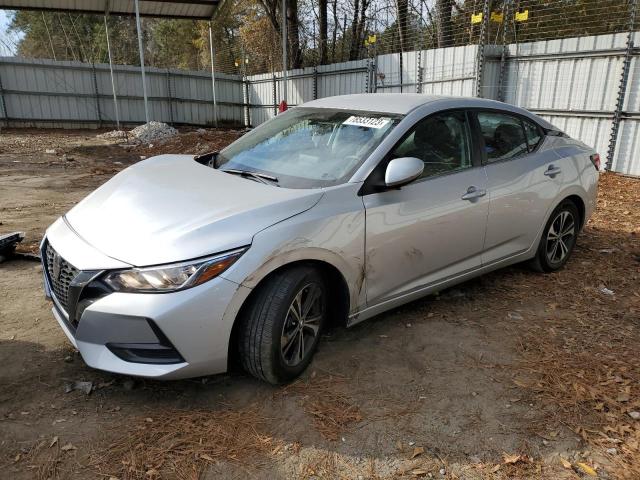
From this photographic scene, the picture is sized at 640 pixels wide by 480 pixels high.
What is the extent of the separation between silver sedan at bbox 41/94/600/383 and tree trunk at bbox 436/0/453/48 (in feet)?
33.4

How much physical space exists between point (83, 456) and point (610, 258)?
520 cm

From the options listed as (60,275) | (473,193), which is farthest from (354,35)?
(60,275)

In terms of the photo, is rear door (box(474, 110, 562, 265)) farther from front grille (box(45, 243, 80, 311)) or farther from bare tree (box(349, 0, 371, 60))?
bare tree (box(349, 0, 371, 60))

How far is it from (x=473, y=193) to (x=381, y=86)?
11.1 metres

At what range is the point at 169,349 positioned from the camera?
245 cm

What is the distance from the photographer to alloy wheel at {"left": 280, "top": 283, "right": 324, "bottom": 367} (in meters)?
2.81

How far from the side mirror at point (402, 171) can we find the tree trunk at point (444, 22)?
1164 centimetres

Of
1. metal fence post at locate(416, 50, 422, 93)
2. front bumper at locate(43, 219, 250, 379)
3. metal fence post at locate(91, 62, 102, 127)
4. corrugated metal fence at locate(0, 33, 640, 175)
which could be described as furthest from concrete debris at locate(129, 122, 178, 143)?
front bumper at locate(43, 219, 250, 379)

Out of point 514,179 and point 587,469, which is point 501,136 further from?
point 587,469

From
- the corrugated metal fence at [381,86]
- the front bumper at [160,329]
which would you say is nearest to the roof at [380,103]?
the front bumper at [160,329]

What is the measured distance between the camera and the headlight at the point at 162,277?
94.3 inches

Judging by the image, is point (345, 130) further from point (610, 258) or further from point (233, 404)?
point (610, 258)

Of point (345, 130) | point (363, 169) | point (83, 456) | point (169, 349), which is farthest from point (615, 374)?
point (83, 456)

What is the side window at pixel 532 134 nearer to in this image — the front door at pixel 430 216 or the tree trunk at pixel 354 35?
the front door at pixel 430 216
